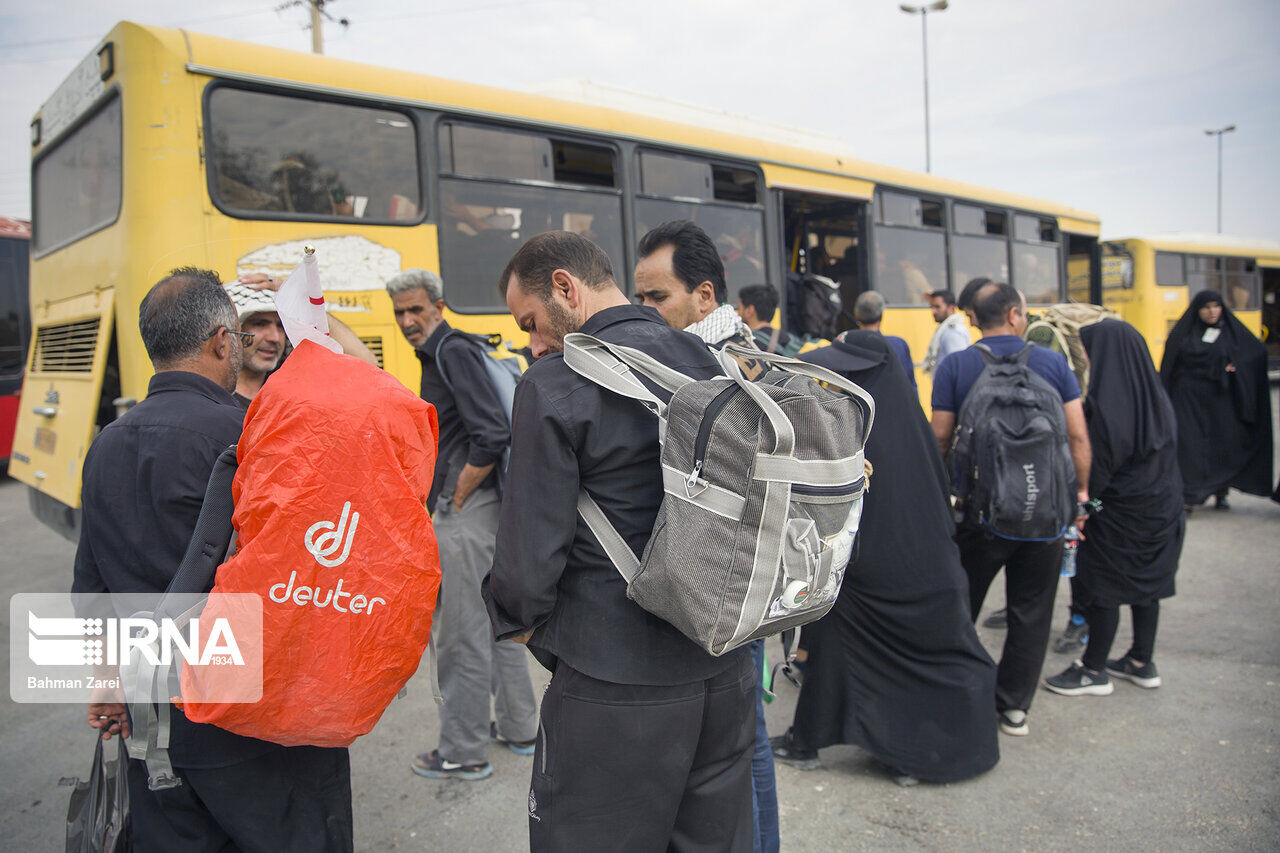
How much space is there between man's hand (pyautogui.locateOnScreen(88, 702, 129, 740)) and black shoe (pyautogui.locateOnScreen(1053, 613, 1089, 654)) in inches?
180

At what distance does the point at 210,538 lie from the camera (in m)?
1.66

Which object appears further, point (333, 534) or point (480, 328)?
point (480, 328)

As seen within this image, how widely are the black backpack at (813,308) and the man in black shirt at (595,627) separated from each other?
5973 millimetres

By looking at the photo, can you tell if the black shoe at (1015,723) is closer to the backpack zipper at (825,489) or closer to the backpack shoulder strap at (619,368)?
the backpack zipper at (825,489)

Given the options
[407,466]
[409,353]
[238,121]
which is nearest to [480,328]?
[409,353]

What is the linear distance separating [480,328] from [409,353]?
0.54m

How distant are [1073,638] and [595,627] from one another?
4.15 meters

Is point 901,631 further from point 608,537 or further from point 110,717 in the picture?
point 110,717

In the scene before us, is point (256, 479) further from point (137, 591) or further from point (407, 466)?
point (137, 591)

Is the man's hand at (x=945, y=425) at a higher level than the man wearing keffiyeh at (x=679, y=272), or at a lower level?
lower

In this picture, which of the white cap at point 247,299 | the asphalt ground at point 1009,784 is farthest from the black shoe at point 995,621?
the white cap at point 247,299

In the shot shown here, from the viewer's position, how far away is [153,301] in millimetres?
1935

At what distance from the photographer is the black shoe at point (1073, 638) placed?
4.66 meters

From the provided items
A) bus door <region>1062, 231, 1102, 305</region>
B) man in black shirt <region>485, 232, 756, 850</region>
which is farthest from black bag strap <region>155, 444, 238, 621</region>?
bus door <region>1062, 231, 1102, 305</region>
